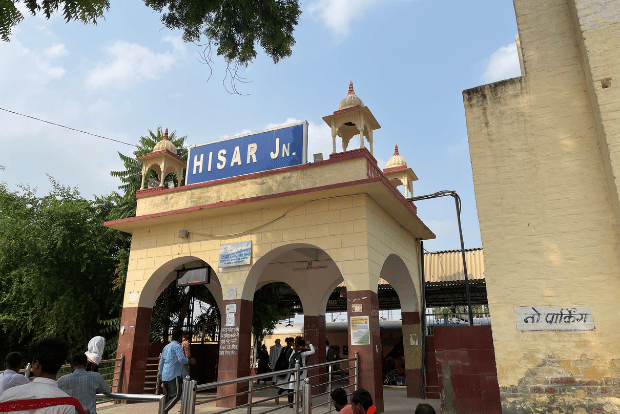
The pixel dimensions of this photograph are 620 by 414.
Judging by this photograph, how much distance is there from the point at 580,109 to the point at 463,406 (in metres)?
4.96

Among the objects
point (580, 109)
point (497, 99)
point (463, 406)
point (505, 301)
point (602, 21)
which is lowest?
point (463, 406)

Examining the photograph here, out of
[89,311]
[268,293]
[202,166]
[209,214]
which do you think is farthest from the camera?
[268,293]

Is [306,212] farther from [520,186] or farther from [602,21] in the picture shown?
[602,21]

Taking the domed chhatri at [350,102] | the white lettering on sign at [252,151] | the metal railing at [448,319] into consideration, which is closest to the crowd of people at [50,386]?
the metal railing at [448,319]

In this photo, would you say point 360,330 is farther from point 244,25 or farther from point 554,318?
point 244,25

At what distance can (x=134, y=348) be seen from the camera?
404 inches

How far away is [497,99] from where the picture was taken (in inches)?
285

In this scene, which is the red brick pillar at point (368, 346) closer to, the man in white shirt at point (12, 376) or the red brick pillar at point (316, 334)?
the red brick pillar at point (316, 334)

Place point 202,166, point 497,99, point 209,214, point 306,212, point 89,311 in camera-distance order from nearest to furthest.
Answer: point 497,99, point 306,212, point 209,214, point 202,166, point 89,311

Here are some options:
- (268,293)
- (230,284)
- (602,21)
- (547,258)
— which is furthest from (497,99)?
(268,293)

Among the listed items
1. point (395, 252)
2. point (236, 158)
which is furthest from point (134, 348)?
point (395, 252)

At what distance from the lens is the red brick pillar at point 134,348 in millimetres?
10031

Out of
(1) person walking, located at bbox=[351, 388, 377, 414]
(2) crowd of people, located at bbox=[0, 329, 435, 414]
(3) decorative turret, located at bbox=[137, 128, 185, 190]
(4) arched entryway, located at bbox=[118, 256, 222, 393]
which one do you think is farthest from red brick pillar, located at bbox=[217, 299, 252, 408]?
(1) person walking, located at bbox=[351, 388, 377, 414]

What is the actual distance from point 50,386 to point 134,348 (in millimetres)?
8638
